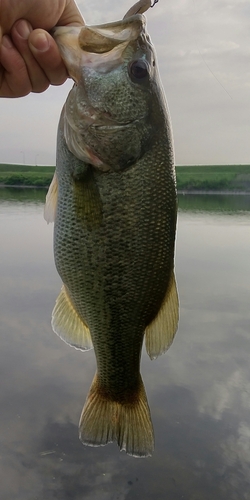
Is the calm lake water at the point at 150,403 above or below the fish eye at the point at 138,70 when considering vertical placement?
below

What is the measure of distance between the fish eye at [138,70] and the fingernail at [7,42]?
0.64 meters

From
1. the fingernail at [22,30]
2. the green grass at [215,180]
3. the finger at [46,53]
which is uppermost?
the fingernail at [22,30]

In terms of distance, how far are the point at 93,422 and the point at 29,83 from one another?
6.60ft

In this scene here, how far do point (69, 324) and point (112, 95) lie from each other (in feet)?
4.26

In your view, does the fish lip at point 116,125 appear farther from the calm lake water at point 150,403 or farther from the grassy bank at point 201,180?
the grassy bank at point 201,180

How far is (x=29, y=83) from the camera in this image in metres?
2.52

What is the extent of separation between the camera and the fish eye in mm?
2285

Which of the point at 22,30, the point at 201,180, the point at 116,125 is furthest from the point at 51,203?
the point at 201,180

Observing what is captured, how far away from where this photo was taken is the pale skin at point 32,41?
2.19 metres

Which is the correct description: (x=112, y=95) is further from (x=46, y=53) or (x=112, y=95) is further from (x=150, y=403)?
(x=150, y=403)

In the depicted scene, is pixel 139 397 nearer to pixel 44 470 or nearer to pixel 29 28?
pixel 29 28

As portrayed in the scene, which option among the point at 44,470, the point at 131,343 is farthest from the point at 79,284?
the point at 44,470

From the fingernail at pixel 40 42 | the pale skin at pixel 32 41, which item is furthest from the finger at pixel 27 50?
the fingernail at pixel 40 42

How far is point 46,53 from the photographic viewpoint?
2.19 meters
